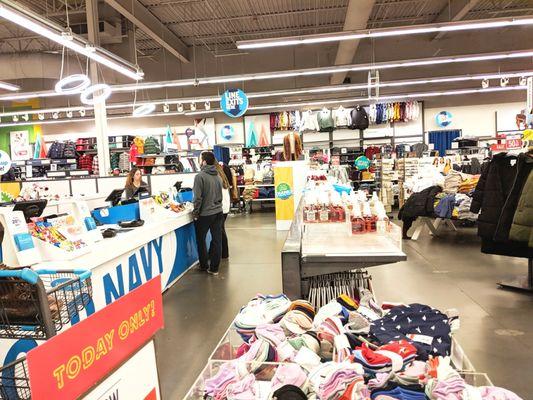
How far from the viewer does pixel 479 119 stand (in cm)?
1658

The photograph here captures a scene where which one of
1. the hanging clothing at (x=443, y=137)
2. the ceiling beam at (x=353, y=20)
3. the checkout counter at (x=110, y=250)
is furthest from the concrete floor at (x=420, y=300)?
the hanging clothing at (x=443, y=137)

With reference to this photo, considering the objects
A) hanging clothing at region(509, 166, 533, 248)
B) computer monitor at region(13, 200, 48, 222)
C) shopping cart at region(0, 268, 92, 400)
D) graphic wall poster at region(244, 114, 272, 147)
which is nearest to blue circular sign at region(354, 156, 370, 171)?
graphic wall poster at region(244, 114, 272, 147)

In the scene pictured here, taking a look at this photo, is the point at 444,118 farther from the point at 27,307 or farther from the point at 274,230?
the point at 27,307

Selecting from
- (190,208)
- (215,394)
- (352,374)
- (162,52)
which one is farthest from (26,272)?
(162,52)

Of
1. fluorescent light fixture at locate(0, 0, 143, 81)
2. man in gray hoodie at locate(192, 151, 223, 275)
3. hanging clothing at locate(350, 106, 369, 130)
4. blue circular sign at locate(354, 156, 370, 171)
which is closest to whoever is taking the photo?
fluorescent light fixture at locate(0, 0, 143, 81)

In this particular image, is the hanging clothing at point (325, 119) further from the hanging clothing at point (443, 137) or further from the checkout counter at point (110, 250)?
the checkout counter at point (110, 250)

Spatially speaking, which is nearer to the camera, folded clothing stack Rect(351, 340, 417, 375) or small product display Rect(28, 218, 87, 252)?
folded clothing stack Rect(351, 340, 417, 375)

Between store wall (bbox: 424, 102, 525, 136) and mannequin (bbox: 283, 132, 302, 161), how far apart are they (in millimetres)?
9611

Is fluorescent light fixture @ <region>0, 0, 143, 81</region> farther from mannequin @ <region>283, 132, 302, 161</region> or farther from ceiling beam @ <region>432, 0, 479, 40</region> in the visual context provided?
ceiling beam @ <region>432, 0, 479, 40</region>

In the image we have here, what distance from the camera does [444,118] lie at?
1642cm

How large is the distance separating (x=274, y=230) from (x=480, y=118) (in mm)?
11693

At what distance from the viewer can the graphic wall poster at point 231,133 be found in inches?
684

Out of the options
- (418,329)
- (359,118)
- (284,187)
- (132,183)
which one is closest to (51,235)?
(418,329)

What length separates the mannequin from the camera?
29.9ft
